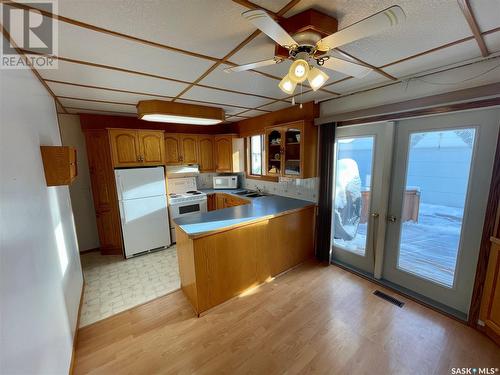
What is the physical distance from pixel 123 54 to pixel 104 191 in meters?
2.77

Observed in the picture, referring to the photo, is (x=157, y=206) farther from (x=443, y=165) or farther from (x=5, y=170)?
(x=443, y=165)

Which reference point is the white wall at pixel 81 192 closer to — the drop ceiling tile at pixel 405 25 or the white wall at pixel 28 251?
the white wall at pixel 28 251

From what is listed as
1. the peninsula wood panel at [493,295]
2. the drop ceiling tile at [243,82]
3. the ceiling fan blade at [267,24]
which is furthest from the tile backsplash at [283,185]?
the ceiling fan blade at [267,24]

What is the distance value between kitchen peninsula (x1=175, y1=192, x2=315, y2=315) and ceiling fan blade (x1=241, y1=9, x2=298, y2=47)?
1683 millimetres

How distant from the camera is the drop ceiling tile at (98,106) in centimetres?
262

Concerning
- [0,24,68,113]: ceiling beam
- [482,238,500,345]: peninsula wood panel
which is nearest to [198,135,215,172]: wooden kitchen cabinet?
[0,24,68,113]: ceiling beam

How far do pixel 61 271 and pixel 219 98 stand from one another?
232cm

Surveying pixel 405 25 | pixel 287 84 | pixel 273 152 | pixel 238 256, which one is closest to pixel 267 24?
pixel 287 84

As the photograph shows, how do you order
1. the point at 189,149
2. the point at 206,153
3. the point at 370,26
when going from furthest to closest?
the point at 206,153 < the point at 189,149 < the point at 370,26

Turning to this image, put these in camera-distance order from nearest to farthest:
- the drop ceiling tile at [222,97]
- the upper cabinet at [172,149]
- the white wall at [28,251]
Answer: the white wall at [28,251], the drop ceiling tile at [222,97], the upper cabinet at [172,149]

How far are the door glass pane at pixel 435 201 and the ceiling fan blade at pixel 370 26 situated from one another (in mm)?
1767

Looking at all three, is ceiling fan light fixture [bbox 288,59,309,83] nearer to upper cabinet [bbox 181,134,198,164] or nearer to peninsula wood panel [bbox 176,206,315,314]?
peninsula wood panel [bbox 176,206,315,314]

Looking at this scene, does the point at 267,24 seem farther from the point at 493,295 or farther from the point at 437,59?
the point at 493,295

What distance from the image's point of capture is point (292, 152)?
316 centimetres
